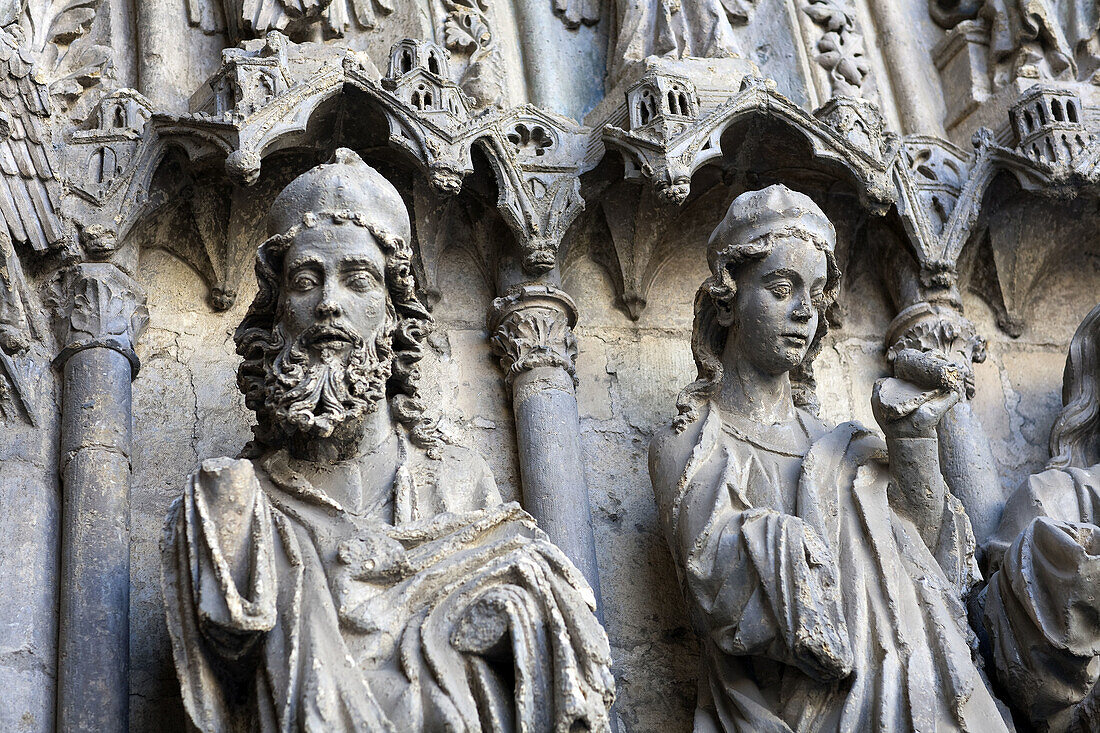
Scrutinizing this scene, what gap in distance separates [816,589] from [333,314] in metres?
1.49

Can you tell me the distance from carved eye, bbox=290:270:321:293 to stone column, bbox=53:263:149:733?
90 centimetres

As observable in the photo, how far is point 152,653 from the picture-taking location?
547cm

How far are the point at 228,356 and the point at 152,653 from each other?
1106 millimetres

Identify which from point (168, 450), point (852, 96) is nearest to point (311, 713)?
point (168, 450)

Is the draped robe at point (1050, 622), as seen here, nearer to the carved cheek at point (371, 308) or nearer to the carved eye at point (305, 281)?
the carved cheek at point (371, 308)

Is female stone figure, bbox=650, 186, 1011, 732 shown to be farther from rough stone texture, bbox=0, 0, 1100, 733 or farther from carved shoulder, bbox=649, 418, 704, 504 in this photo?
rough stone texture, bbox=0, 0, 1100, 733

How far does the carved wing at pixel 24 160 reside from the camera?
18.9 ft

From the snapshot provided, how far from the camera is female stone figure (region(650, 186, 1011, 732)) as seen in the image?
16.5 ft

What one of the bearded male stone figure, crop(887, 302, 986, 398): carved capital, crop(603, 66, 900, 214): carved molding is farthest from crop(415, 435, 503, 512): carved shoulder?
crop(887, 302, 986, 398): carved capital

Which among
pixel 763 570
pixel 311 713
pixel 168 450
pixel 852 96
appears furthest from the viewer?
pixel 852 96

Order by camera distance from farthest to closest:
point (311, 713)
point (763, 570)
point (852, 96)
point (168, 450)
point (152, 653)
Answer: point (852, 96) < point (168, 450) < point (152, 653) < point (763, 570) < point (311, 713)

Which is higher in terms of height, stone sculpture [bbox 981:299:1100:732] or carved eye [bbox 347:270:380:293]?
carved eye [bbox 347:270:380:293]

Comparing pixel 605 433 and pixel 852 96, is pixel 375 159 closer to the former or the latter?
pixel 605 433

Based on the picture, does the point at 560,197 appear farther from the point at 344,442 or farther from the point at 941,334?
the point at 344,442
